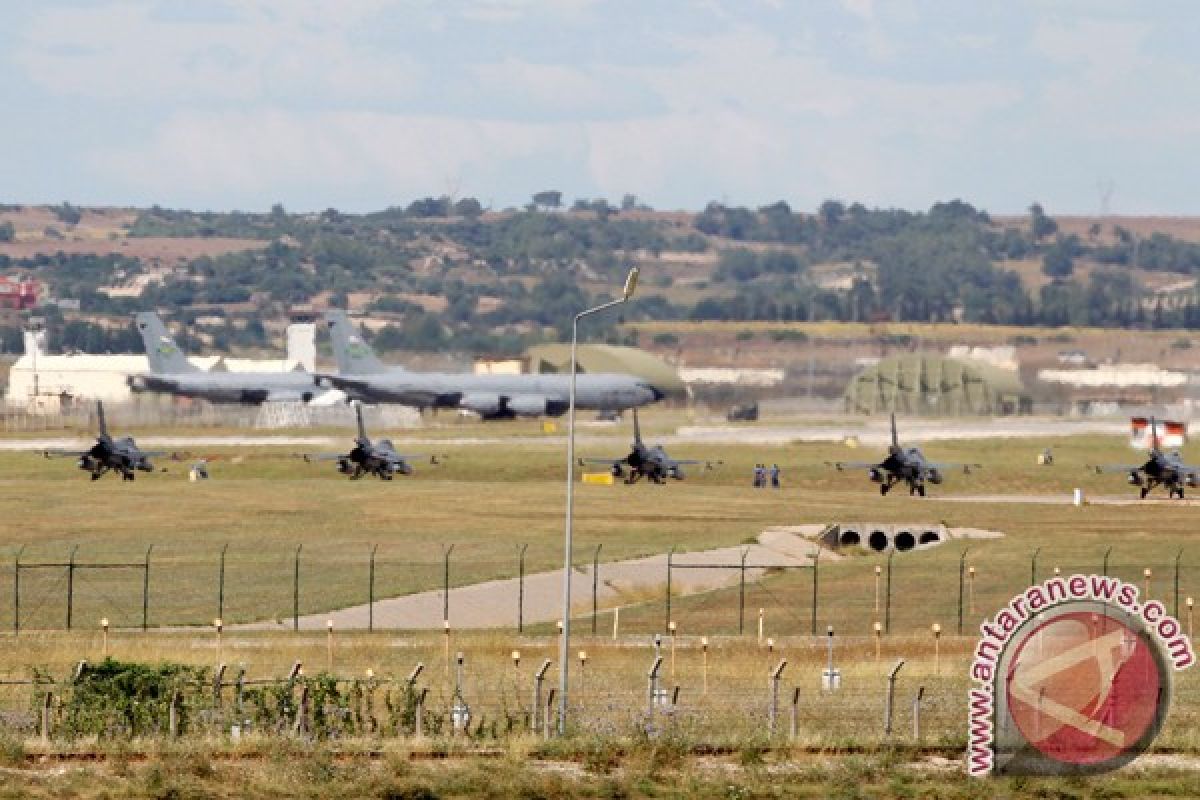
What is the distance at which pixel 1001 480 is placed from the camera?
124312mm

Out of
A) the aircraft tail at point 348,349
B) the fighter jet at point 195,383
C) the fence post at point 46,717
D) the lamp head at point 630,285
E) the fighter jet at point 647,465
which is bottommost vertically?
the fence post at point 46,717

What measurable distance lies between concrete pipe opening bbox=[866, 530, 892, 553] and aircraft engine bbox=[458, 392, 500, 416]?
3418 inches

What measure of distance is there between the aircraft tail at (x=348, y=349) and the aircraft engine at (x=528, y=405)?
502 inches

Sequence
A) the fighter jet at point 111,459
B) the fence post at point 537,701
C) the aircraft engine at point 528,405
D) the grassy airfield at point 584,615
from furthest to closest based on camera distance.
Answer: the aircraft engine at point 528,405 < the fighter jet at point 111,459 < the fence post at point 537,701 < the grassy airfield at point 584,615

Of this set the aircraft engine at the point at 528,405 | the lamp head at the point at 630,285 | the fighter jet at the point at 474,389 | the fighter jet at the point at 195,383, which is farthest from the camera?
the fighter jet at the point at 195,383

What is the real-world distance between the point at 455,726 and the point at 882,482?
232 feet

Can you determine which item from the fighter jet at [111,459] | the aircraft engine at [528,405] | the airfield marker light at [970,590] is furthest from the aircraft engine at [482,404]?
the airfield marker light at [970,590]

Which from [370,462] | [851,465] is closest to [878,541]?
[851,465]

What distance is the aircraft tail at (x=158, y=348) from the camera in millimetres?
180750

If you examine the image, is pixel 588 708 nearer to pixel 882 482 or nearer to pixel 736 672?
pixel 736 672

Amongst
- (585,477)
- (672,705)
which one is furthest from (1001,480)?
(672,705)

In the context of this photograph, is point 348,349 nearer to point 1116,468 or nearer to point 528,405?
point 528,405

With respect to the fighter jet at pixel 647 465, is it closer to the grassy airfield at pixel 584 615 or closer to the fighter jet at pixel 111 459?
the grassy airfield at pixel 584 615

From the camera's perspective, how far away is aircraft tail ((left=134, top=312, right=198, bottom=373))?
18075cm
